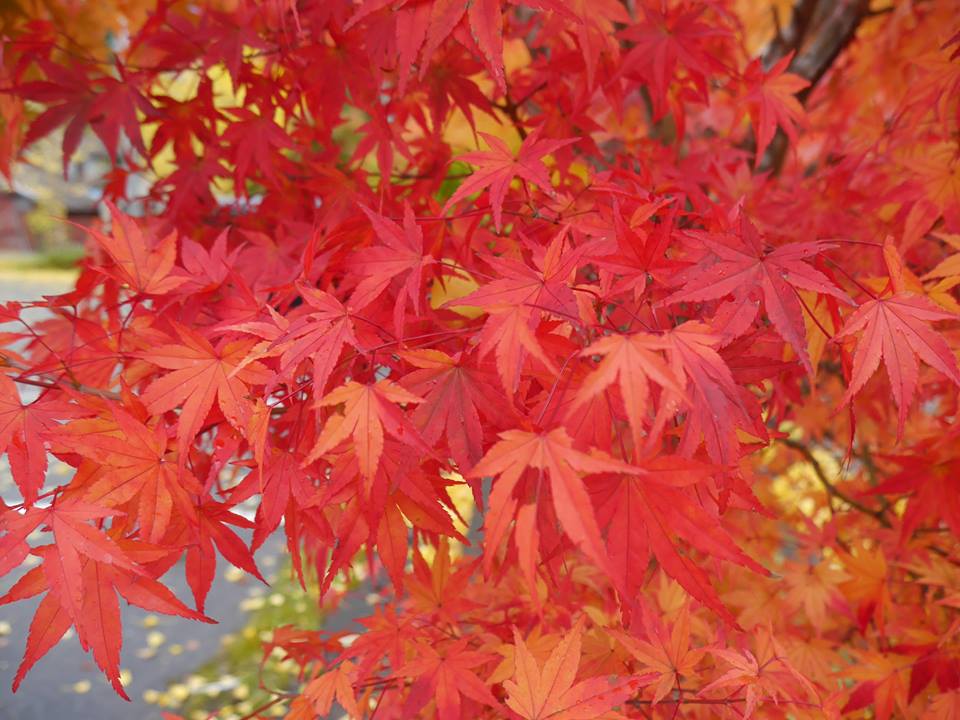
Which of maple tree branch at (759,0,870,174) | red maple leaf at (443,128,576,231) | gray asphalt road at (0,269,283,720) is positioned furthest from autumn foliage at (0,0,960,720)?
gray asphalt road at (0,269,283,720)

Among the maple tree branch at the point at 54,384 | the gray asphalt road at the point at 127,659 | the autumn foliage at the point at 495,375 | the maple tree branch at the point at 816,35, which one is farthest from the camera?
the gray asphalt road at the point at 127,659

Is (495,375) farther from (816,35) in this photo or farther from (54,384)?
(816,35)

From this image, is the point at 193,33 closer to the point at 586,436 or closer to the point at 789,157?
the point at 586,436

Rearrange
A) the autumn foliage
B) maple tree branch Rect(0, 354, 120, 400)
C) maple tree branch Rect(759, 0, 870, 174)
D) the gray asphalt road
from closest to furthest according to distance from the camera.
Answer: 1. the autumn foliage
2. maple tree branch Rect(0, 354, 120, 400)
3. maple tree branch Rect(759, 0, 870, 174)
4. the gray asphalt road

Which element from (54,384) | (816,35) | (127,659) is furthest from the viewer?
(127,659)

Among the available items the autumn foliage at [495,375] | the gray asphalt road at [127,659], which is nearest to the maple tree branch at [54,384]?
the autumn foliage at [495,375]

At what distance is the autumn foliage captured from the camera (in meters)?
0.63

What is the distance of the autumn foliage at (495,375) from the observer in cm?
63

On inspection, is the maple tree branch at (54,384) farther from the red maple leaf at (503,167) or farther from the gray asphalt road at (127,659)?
the gray asphalt road at (127,659)

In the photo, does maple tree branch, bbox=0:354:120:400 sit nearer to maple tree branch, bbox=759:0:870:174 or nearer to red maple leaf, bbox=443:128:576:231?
red maple leaf, bbox=443:128:576:231

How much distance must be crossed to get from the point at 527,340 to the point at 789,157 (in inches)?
93.7

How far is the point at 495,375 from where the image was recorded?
0.70 meters

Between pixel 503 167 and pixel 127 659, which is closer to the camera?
pixel 503 167

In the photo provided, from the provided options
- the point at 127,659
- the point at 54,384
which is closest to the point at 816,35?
the point at 54,384
